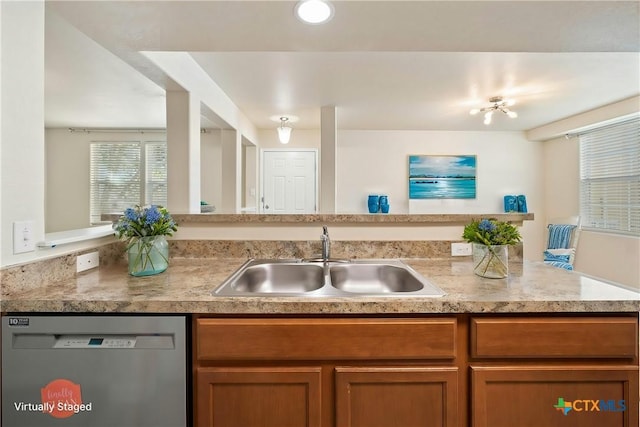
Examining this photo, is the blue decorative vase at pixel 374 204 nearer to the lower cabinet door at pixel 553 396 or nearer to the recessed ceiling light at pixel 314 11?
the recessed ceiling light at pixel 314 11

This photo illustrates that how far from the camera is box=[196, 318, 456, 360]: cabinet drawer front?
990 millimetres

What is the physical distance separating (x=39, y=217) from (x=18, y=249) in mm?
139

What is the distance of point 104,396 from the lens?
0.97 metres

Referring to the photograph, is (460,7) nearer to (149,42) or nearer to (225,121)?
(149,42)

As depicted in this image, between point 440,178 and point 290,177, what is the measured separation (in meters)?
2.41

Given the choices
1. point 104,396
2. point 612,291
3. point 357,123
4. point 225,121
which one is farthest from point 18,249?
point 357,123

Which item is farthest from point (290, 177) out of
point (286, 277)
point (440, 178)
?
point (286, 277)

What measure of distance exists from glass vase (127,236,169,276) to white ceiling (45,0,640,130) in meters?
0.92

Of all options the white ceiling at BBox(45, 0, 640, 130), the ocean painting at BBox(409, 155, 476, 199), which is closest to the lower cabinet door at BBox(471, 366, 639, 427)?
the white ceiling at BBox(45, 0, 640, 130)

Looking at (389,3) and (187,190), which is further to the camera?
(187,190)

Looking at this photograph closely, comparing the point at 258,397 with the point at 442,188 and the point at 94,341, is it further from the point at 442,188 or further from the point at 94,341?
the point at 442,188

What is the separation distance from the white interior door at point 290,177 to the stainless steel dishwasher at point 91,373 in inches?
162

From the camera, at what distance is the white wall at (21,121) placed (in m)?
1.03

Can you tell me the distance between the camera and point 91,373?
0.97 metres
